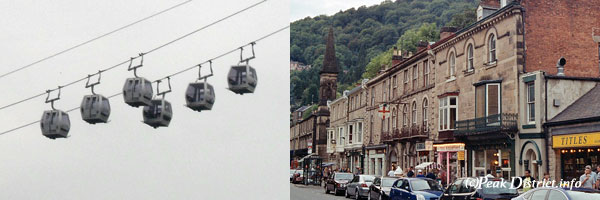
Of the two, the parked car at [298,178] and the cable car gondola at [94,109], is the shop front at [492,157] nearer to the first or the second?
the cable car gondola at [94,109]

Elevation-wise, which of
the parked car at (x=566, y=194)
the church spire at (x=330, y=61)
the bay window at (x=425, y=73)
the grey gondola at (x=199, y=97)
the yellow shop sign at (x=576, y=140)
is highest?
the church spire at (x=330, y=61)

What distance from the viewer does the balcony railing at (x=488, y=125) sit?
78.7 feet

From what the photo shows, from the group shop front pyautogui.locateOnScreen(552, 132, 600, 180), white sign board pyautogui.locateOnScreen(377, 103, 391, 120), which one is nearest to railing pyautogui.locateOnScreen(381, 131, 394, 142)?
white sign board pyautogui.locateOnScreen(377, 103, 391, 120)

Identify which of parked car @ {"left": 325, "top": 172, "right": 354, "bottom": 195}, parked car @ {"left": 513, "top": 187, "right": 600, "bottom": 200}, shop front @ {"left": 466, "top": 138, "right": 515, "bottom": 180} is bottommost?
parked car @ {"left": 325, "top": 172, "right": 354, "bottom": 195}

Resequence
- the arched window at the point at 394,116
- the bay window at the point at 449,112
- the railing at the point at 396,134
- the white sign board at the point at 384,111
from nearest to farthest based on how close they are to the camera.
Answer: the bay window at the point at 449,112 < the white sign board at the point at 384,111 < the railing at the point at 396,134 < the arched window at the point at 394,116

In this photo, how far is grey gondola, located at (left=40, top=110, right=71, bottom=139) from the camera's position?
16.9 meters

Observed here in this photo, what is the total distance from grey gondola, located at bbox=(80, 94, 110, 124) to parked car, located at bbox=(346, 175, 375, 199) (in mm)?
10601

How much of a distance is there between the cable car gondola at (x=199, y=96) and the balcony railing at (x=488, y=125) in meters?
13.4

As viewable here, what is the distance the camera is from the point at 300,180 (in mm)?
43219

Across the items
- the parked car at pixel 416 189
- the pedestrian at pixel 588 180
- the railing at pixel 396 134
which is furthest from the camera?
the railing at pixel 396 134

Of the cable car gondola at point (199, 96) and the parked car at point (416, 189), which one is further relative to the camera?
the parked car at point (416, 189)

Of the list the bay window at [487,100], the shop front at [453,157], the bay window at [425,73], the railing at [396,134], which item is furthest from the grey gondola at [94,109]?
the railing at [396,134]

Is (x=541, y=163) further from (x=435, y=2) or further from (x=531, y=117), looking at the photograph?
(x=435, y=2)

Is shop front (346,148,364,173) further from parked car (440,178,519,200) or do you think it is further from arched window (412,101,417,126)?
parked car (440,178,519,200)
